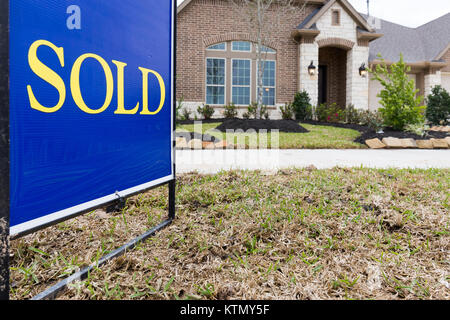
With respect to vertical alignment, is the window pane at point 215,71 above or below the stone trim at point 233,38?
below

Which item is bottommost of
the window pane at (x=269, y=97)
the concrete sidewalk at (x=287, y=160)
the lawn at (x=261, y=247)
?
the lawn at (x=261, y=247)

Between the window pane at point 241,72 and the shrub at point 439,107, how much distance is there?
8.08 m

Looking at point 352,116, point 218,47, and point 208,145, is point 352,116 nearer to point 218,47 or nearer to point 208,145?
point 218,47

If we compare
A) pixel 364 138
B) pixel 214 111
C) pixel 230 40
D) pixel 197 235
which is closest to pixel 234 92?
pixel 214 111

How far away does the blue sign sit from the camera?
1.16 metres

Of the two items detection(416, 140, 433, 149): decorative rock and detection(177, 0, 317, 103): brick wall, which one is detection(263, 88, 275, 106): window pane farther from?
detection(416, 140, 433, 149): decorative rock

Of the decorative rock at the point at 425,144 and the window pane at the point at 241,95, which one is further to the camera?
the window pane at the point at 241,95

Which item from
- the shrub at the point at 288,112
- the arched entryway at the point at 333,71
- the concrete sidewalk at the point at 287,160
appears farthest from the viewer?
the arched entryway at the point at 333,71

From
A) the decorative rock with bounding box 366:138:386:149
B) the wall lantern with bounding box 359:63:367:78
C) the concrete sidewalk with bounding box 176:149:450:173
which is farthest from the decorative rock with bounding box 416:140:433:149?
the wall lantern with bounding box 359:63:367:78

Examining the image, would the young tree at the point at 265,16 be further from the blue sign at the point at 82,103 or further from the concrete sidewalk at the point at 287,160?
the blue sign at the point at 82,103

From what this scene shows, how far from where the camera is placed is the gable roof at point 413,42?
53.0 ft

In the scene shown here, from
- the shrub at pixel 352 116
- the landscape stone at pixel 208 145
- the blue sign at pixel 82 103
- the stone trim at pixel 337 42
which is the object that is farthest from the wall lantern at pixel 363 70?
the blue sign at pixel 82 103

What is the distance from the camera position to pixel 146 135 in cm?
197

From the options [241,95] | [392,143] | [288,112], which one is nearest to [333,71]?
[288,112]
